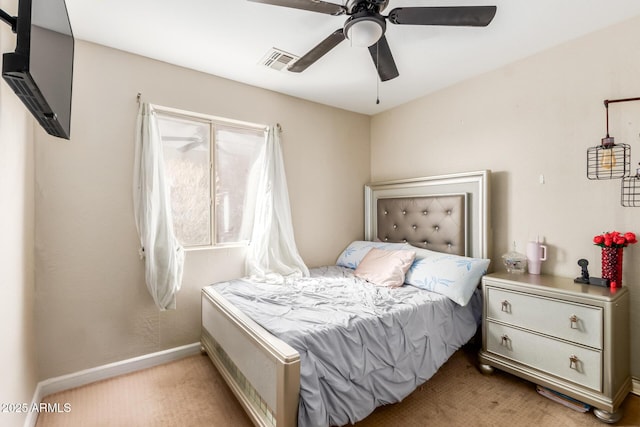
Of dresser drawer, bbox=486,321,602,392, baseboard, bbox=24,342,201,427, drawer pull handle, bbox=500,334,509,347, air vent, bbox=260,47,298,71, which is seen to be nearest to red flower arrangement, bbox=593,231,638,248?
dresser drawer, bbox=486,321,602,392

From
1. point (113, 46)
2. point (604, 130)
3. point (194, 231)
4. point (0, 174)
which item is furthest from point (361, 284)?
point (113, 46)

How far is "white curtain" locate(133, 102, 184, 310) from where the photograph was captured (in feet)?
6.97

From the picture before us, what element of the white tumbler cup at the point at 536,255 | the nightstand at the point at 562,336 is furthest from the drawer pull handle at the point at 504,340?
the white tumbler cup at the point at 536,255

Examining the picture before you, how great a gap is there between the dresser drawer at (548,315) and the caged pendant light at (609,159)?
2.84 ft

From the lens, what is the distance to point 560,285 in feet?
6.08

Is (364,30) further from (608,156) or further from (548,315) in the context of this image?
(548,315)

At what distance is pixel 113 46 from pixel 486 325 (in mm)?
3289

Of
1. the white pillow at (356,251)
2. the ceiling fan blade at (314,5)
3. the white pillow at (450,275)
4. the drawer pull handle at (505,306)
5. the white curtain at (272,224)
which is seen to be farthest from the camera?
the white pillow at (356,251)

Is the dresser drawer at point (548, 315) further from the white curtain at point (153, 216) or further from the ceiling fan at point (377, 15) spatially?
the white curtain at point (153, 216)

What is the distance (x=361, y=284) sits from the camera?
2.35m

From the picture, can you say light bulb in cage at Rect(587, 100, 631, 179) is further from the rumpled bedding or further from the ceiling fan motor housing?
the ceiling fan motor housing

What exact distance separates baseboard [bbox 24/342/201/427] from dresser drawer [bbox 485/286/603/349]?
2.30 m

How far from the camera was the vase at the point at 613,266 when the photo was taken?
5.80ft

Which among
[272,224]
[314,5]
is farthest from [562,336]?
[314,5]
